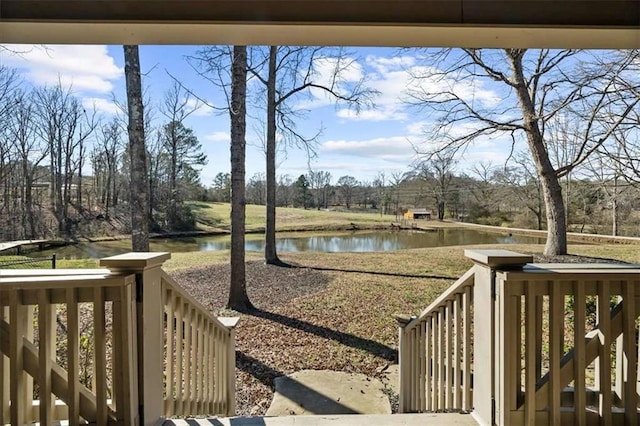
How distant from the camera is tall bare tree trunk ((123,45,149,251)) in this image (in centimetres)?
450

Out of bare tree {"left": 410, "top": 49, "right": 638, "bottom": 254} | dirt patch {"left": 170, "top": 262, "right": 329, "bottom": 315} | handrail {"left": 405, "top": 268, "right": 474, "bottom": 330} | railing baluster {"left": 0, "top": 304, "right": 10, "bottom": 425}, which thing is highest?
bare tree {"left": 410, "top": 49, "right": 638, "bottom": 254}

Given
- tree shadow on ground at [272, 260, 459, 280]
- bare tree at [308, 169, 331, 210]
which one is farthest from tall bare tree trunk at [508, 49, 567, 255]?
bare tree at [308, 169, 331, 210]

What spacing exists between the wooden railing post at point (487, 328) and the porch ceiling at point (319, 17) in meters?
1.06

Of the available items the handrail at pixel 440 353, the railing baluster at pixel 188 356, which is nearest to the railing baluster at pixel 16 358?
the railing baluster at pixel 188 356

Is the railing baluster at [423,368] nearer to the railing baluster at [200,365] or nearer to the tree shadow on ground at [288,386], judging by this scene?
the tree shadow on ground at [288,386]

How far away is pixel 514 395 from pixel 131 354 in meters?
1.70

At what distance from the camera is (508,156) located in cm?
866

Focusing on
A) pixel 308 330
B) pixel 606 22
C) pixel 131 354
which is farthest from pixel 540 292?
pixel 308 330

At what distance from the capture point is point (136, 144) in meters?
4.63

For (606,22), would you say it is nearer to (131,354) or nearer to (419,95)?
(131,354)

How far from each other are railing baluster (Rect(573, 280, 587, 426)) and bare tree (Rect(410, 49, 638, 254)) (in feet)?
21.5

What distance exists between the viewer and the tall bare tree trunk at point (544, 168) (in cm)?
789

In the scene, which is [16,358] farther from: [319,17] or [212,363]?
[319,17]

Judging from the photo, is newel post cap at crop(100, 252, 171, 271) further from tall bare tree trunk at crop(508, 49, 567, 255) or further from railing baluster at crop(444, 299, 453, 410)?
tall bare tree trunk at crop(508, 49, 567, 255)
